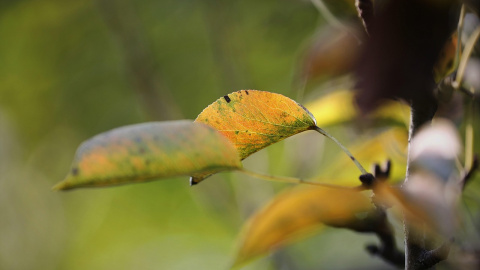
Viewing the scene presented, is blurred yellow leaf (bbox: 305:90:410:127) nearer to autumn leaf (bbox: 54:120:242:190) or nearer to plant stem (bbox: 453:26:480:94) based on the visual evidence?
plant stem (bbox: 453:26:480:94)

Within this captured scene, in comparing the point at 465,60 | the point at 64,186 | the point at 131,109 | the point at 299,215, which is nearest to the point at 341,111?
the point at 465,60

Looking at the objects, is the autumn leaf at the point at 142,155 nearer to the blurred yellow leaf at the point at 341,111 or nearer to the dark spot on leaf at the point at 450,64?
the dark spot on leaf at the point at 450,64

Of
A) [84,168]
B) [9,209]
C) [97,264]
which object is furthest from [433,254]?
[97,264]

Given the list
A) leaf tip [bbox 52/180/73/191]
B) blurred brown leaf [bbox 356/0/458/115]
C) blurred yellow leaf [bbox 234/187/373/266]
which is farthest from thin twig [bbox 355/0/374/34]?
leaf tip [bbox 52/180/73/191]

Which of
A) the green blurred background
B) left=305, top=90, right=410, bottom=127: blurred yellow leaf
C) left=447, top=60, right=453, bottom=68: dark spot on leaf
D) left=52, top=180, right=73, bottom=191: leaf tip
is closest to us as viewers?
left=52, top=180, right=73, bottom=191: leaf tip

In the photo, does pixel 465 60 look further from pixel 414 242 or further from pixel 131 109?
pixel 131 109

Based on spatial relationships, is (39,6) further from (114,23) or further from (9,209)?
(9,209)

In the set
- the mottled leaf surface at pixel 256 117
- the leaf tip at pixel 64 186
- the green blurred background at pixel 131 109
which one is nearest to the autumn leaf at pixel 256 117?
the mottled leaf surface at pixel 256 117
